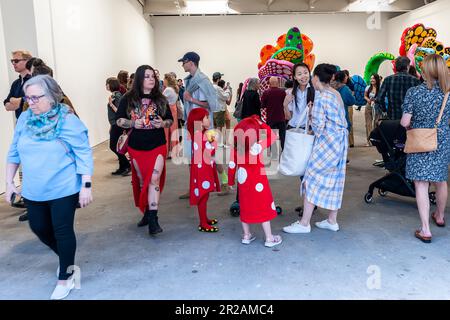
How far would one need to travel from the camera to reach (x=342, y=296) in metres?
2.40

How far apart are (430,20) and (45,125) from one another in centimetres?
1630

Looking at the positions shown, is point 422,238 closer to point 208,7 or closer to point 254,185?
point 254,185

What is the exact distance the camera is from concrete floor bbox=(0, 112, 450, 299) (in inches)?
98.7

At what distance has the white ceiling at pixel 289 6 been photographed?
1694cm

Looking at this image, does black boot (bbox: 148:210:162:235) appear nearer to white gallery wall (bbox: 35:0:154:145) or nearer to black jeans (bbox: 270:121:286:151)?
black jeans (bbox: 270:121:286:151)

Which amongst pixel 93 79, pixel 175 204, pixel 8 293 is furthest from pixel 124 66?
pixel 8 293

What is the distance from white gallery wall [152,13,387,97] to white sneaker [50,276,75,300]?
16.9 m

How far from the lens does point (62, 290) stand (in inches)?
97.2

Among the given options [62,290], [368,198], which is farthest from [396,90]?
[62,290]

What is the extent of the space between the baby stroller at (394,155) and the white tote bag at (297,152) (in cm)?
119

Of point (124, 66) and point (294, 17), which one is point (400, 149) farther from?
point (294, 17)

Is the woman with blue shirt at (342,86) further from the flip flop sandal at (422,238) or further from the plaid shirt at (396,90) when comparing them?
the flip flop sandal at (422,238)

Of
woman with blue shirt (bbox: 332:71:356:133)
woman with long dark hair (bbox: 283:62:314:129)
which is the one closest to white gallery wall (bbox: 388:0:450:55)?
woman with blue shirt (bbox: 332:71:356:133)

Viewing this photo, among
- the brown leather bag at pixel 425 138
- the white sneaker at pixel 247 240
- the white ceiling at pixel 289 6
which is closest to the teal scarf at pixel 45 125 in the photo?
the white sneaker at pixel 247 240
